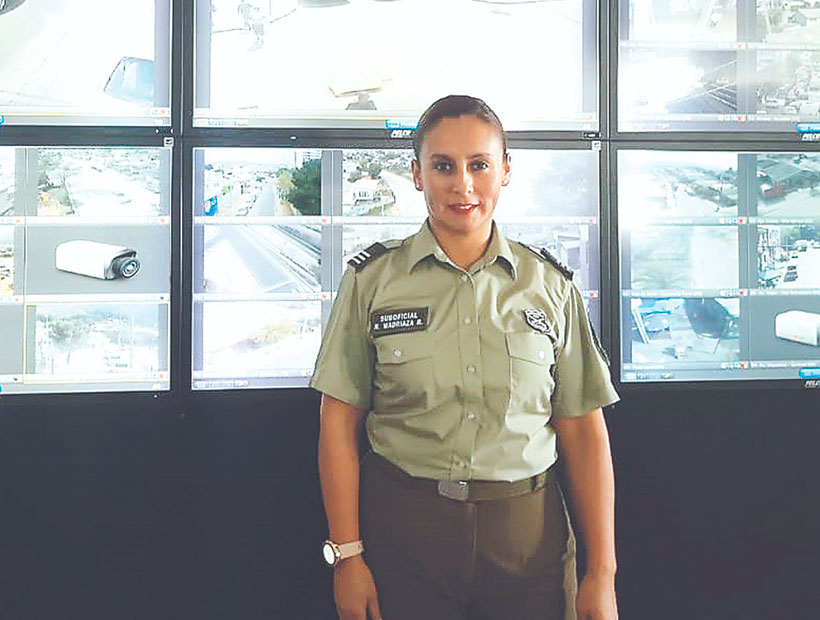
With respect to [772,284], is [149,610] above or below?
below

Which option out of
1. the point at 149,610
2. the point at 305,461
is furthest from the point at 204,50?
the point at 149,610

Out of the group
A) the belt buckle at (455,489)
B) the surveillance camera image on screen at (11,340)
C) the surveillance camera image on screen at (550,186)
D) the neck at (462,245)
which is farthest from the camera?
the surveillance camera image on screen at (550,186)

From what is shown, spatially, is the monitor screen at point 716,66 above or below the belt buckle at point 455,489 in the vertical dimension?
above

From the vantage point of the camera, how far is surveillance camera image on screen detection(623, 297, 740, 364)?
2.18 m

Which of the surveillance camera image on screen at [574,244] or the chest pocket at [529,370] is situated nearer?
the chest pocket at [529,370]

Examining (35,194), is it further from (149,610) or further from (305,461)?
(149,610)

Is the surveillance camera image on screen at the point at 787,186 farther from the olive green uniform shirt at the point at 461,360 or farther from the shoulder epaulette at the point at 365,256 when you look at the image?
the shoulder epaulette at the point at 365,256

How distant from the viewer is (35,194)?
204 cm

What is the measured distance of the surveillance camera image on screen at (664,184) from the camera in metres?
2.17

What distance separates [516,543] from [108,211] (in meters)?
1.39

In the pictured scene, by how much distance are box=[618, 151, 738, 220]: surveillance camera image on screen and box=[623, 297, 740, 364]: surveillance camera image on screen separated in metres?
0.25

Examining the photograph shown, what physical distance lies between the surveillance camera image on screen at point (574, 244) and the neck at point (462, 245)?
620mm

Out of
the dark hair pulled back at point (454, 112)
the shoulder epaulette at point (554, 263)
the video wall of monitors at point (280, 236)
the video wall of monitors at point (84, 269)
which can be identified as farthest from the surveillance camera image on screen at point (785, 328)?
the video wall of monitors at point (84, 269)

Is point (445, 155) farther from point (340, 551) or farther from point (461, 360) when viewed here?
point (340, 551)
